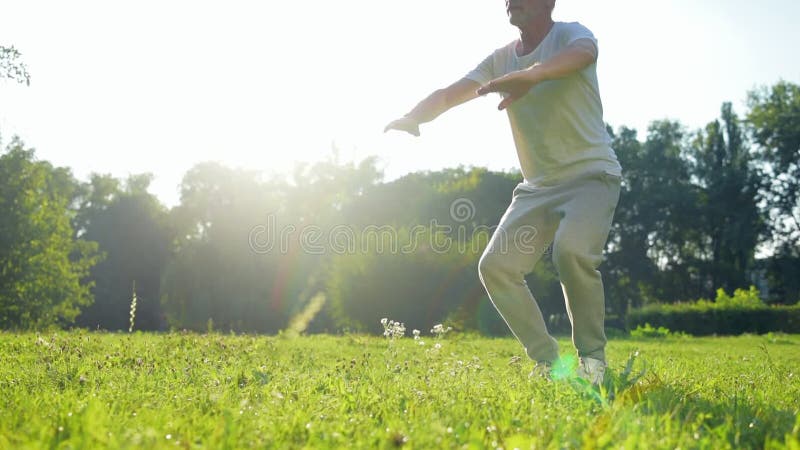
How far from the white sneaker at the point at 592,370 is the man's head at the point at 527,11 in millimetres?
2385

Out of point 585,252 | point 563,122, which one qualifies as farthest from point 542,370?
point 563,122

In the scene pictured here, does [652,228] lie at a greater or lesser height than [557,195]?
greater

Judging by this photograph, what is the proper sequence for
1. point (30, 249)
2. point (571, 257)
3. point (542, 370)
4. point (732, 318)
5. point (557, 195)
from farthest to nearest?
point (30, 249)
point (732, 318)
point (557, 195)
point (542, 370)
point (571, 257)

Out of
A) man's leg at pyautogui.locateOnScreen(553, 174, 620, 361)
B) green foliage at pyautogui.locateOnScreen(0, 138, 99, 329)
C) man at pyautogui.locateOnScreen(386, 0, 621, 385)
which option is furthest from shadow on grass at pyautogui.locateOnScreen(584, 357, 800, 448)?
green foliage at pyautogui.locateOnScreen(0, 138, 99, 329)

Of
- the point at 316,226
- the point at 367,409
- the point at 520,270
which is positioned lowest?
the point at 367,409

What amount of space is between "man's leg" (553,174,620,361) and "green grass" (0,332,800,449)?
46 centimetres

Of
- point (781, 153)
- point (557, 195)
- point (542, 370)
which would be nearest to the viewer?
point (542, 370)

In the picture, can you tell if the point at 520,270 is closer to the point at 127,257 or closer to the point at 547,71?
the point at 547,71

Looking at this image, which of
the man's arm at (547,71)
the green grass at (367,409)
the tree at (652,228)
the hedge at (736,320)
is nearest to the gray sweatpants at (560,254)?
the green grass at (367,409)

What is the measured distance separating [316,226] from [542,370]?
5177cm

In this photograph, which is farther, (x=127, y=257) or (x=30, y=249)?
(x=127, y=257)

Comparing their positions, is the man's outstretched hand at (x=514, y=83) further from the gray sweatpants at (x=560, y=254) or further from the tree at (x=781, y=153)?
the tree at (x=781, y=153)

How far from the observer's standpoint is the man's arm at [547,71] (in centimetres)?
409

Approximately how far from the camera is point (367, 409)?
3189mm
